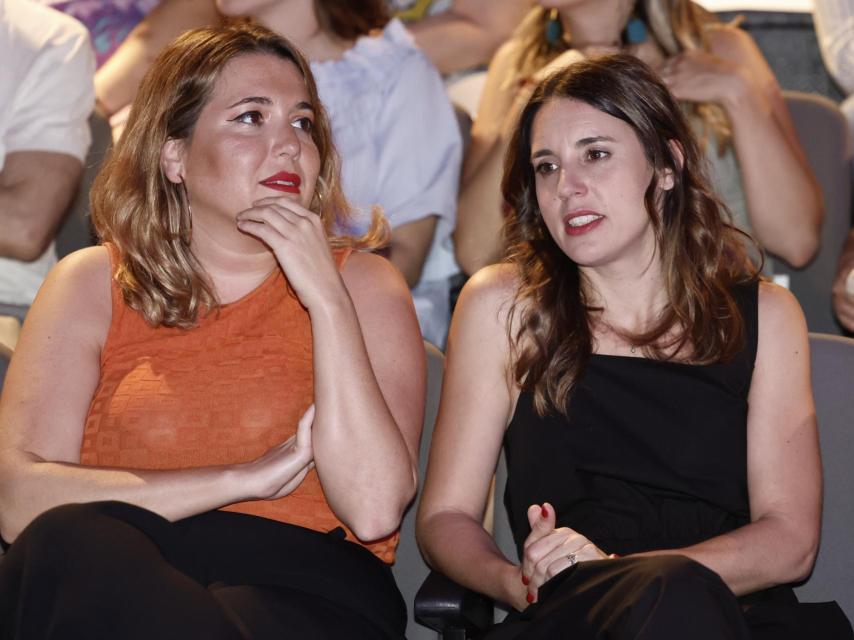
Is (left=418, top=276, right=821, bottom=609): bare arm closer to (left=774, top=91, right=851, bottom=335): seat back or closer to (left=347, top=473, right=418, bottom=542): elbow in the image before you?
(left=347, top=473, right=418, bottom=542): elbow

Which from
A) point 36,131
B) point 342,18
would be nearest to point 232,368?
point 36,131

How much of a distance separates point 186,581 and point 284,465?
0.35m

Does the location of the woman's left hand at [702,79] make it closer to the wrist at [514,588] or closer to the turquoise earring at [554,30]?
the turquoise earring at [554,30]

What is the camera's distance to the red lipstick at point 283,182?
2.29 meters

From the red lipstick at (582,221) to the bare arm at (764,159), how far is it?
2.67 feet

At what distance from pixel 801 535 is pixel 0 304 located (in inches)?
65.9

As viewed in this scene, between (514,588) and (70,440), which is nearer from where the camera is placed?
(514,588)

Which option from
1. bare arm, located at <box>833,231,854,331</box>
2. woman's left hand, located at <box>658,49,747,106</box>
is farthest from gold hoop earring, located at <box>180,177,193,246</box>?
bare arm, located at <box>833,231,854,331</box>

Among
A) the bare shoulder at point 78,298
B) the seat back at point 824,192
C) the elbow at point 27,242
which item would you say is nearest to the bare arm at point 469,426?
the bare shoulder at point 78,298

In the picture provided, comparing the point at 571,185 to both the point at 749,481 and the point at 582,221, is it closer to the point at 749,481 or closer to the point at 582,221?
the point at 582,221

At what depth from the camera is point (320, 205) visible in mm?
2512

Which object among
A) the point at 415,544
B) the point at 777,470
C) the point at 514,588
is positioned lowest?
the point at 415,544

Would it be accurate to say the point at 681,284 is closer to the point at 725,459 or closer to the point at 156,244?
the point at 725,459

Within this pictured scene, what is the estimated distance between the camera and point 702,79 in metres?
3.02
